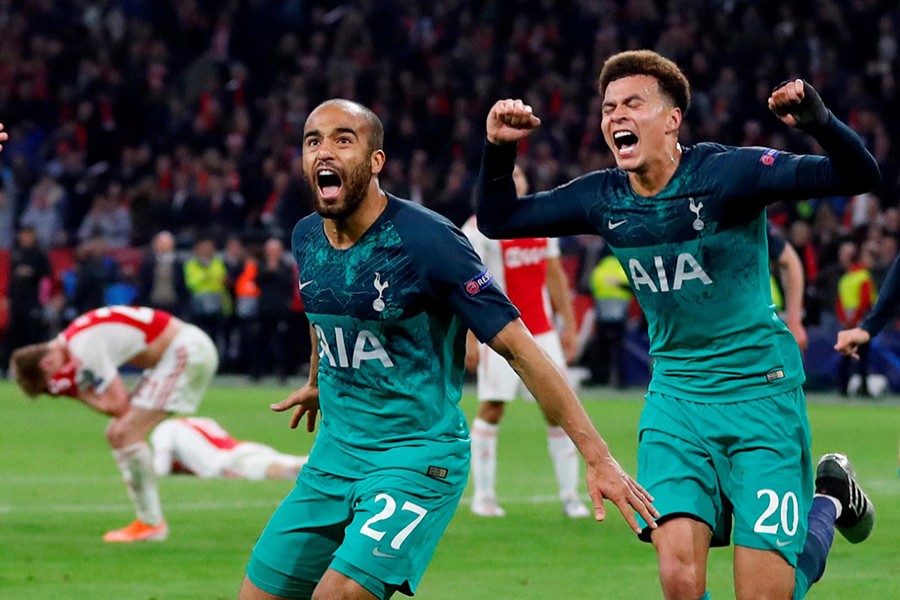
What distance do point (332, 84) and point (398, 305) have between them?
25.5 metres

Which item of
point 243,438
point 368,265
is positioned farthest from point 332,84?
point 368,265

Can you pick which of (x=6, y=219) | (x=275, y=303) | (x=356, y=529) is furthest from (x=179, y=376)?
(x=6, y=219)

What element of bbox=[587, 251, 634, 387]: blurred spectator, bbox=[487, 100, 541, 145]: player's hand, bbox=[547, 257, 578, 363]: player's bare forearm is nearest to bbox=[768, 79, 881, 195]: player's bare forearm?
bbox=[487, 100, 541, 145]: player's hand

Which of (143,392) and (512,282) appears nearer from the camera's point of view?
(143,392)

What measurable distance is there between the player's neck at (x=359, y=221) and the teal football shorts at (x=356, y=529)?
79cm

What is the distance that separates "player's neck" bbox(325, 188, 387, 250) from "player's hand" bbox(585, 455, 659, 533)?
1.18 metres

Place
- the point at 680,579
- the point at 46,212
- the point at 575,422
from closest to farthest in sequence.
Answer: the point at 575,422 < the point at 680,579 < the point at 46,212

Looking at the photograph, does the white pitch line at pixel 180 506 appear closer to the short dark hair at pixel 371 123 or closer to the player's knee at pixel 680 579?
the player's knee at pixel 680 579

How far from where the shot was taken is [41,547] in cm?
1023

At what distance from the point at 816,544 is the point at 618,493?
204cm

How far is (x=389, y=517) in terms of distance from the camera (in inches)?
214

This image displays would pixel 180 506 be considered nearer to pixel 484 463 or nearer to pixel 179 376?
pixel 179 376

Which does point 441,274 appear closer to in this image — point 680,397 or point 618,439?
point 680,397

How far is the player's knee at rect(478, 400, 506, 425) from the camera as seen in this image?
1192 centimetres
